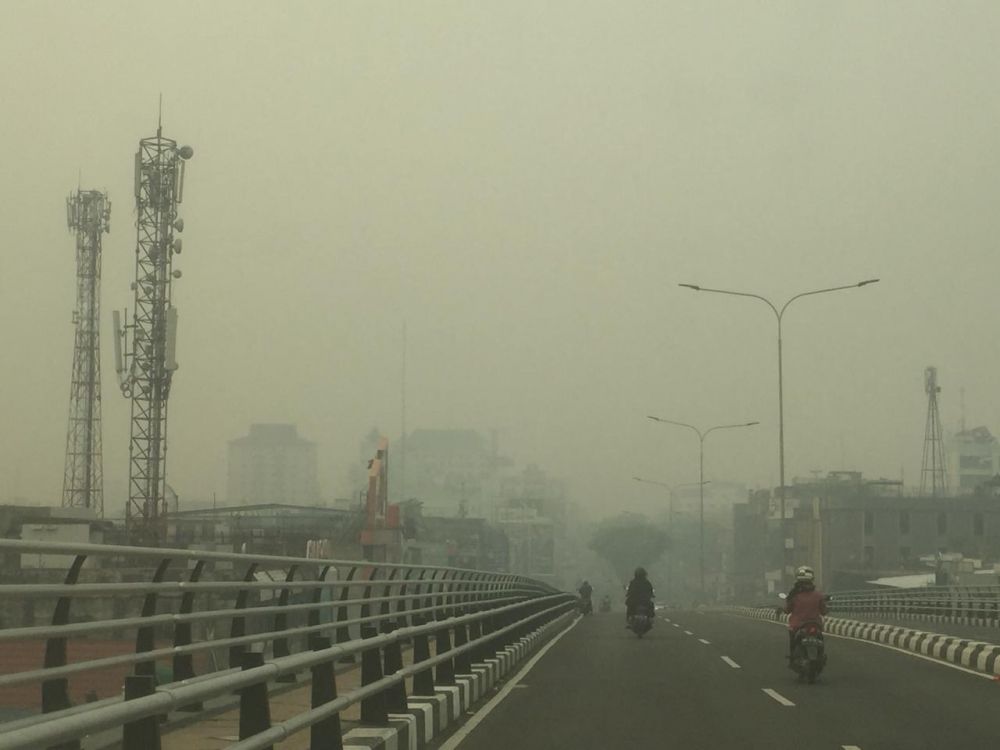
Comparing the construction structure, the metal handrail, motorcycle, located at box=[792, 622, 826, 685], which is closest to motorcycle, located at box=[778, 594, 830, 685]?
motorcycle, located at box=[792, 622, 826, 685]

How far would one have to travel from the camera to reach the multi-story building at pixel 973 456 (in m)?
184

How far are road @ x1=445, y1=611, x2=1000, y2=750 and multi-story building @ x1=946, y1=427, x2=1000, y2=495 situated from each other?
168 m

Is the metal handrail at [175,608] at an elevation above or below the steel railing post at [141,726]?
above

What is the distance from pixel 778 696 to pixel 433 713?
5.04 meters

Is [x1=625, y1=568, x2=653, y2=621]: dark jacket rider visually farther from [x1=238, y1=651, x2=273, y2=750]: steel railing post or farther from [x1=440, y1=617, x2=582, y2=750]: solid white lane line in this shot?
[x1=238, y1=651, x2=273, y2=750]: steel railing post

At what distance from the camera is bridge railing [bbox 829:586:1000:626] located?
4128 centimetres

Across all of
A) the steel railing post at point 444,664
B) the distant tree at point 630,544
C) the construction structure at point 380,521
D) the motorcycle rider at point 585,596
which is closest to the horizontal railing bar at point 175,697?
the steel railing post at point 444,664

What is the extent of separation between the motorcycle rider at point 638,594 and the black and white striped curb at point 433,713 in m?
11.5

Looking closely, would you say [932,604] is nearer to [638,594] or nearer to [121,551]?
[638,594]

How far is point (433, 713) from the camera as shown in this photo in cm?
1291

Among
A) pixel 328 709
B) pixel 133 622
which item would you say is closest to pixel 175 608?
pixel 328 709

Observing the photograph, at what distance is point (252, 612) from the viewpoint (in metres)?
8.35

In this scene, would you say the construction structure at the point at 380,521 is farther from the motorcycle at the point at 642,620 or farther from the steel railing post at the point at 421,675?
the steel railing post at the point at 421,675

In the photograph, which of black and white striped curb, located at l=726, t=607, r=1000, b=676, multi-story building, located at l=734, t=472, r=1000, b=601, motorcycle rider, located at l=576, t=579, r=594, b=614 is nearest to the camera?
black and white striped curb, located at l=726, t=607, r=1000, b=676
